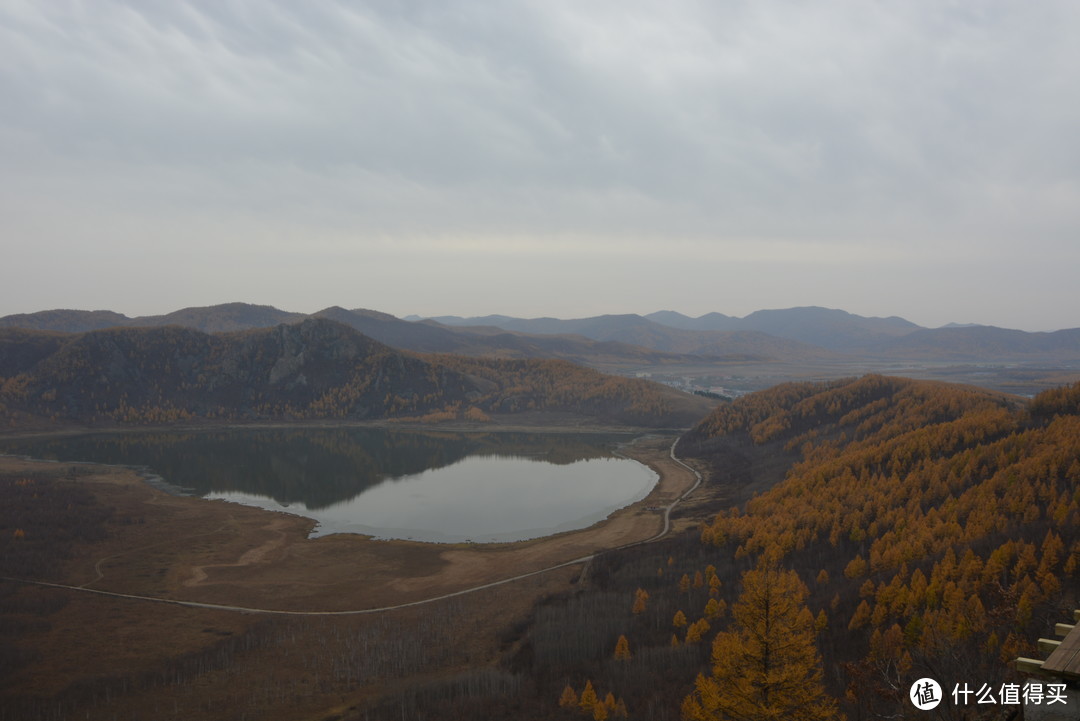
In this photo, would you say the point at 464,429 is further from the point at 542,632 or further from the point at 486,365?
the point at 542,632

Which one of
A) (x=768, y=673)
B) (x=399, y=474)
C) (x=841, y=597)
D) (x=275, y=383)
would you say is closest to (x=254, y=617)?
(x=841, y=597)

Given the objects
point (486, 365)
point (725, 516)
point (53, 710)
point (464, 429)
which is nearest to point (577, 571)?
point (725, 516)

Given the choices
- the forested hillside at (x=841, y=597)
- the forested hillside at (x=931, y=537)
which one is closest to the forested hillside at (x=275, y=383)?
the forested hillside at (x=931, y=537)

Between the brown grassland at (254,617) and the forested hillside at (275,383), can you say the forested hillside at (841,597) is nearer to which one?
the brown grassland at (254,617)

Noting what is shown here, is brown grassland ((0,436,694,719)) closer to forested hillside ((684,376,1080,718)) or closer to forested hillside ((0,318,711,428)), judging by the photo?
forested hillside ((684,376,1080,718))

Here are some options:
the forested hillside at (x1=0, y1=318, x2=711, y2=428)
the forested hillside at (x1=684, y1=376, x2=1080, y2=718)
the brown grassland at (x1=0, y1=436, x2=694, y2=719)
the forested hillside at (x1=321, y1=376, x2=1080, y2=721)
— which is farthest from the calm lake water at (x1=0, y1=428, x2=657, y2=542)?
the forested hillside at (x1=684, y1=376, x2=1080, y2=718)
